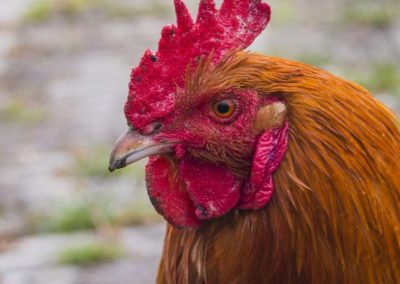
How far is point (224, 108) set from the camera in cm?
252

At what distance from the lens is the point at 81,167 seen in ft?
19.8

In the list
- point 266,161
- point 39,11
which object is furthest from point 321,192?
point 39,11

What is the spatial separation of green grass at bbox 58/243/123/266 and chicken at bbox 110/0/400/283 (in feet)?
8.09

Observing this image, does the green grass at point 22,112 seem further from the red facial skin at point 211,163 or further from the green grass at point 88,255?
the red facial skin at point 211,163

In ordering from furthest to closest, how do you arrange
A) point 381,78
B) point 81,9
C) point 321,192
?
point 81,9 < point 381,78 < point 321,192

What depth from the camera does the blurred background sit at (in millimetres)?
5137

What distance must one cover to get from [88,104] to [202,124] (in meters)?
4.68

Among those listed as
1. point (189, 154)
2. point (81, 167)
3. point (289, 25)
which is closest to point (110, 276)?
point (81, 167)

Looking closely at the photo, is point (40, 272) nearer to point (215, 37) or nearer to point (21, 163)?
point (21, 163)

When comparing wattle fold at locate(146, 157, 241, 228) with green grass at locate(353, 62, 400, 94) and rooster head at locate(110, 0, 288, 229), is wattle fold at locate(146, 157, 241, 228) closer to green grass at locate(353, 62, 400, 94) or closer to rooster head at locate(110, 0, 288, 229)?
rooster head at locate(110, 0, 288, 229)

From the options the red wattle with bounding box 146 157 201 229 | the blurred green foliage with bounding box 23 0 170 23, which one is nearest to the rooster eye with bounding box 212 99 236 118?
the red wattle with bounding box 146 157 201 229

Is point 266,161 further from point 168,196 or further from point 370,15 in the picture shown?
point 370,15

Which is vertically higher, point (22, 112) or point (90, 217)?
point (22, 112)

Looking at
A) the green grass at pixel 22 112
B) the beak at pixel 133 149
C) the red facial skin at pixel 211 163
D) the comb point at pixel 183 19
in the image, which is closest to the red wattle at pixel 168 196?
the red facial skin at pixel 211 163
